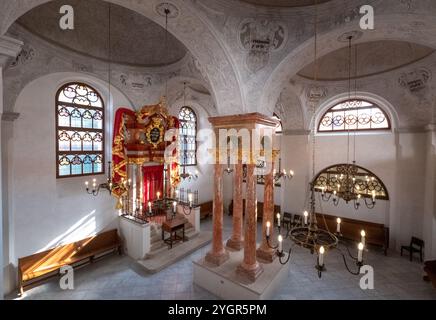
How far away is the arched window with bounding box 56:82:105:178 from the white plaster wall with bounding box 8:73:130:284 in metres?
0.31

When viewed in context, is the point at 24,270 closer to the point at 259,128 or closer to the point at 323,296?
the point at 259,128

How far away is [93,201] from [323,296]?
857 cm

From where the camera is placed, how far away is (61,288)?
6762 millimetres

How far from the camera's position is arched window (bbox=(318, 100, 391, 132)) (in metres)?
9.73

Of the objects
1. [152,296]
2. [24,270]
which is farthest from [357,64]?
[24,270]

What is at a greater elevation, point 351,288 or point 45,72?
point 45,72

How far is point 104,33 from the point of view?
697 cm

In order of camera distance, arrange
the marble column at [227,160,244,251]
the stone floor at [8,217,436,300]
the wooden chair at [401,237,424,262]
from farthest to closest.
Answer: the wooden chair at [401,237,424,262]
the marble column at [227,160,244,251]
the stone floor at [8,217,436,300]

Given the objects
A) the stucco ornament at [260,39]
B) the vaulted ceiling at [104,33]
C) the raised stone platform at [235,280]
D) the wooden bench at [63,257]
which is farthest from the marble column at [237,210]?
the vaulted ceiling at [104,33]

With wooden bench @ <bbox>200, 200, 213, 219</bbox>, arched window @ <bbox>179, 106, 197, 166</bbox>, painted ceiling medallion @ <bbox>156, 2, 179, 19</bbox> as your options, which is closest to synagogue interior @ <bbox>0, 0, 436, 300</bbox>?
painted ceiling medallion @ <bbox>156, 2, 179, 19</bbox>

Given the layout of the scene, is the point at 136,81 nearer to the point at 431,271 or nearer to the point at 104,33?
the point at 104,33

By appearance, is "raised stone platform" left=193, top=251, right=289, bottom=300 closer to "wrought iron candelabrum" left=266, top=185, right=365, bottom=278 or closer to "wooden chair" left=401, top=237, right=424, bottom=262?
"wrought iron candelabrum" left=266, top=185, right=365, bottom=278

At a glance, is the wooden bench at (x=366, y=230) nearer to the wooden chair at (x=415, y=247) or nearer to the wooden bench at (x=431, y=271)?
the wooden chair at (x=415, y=247)

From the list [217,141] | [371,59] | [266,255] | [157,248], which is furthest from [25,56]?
[371,59]
